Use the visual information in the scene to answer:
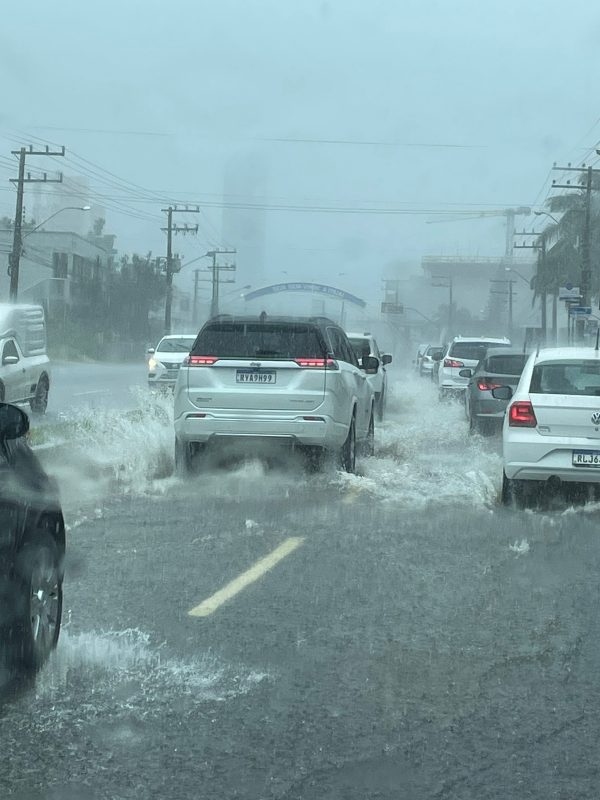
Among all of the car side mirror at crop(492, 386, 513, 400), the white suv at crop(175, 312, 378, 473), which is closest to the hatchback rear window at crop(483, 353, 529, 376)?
the car side mirror at crop(492, 386, 513, 400)

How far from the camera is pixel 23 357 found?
20875 mm

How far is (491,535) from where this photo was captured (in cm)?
932

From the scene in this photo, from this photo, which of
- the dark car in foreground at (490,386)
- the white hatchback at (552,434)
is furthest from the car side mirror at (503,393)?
the dark car in foreground at (490,386)

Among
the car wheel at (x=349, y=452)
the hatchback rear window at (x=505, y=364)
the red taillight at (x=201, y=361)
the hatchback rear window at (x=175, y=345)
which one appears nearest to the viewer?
the red taillight at (x=201, y=361)

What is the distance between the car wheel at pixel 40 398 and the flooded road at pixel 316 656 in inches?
436

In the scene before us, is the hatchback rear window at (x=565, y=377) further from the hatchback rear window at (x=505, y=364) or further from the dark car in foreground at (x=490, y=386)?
the hatchback rear window at (x=505, y=364)

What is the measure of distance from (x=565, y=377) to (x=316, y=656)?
5990mm

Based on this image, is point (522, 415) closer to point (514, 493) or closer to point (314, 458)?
point (514, 493)

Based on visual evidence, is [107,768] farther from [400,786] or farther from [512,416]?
[512,416]

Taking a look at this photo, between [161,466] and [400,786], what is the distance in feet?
31.6

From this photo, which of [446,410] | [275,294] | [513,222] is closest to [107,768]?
[446,410]

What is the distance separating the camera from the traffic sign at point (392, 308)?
4595 inches

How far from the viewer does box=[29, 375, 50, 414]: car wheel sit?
2164 centimetres

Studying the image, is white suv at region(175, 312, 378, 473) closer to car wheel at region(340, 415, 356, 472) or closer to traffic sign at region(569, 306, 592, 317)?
car wheel at region(340, 415, 356, 472)
